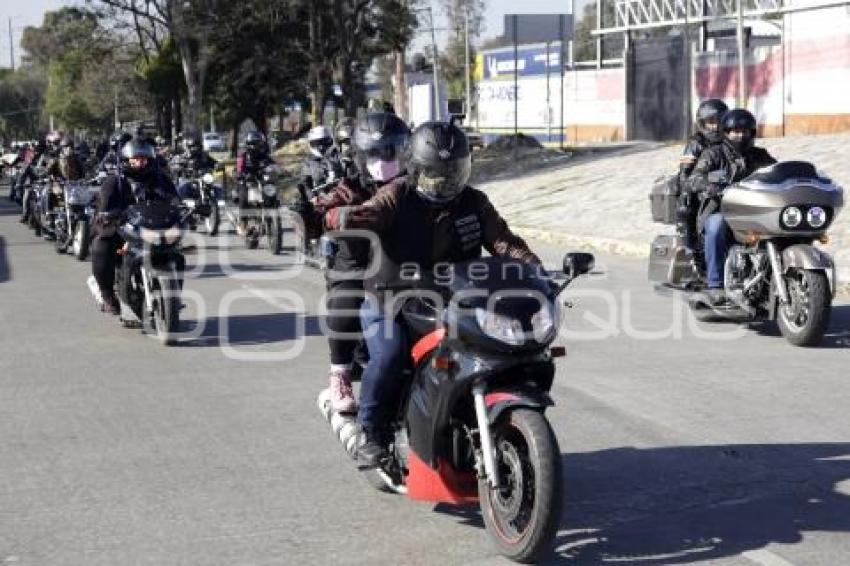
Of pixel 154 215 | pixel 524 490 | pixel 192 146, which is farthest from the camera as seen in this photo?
pixel 192 146

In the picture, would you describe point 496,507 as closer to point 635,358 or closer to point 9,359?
point 635,358

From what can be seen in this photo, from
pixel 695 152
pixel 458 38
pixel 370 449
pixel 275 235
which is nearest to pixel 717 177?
pixel 695 152

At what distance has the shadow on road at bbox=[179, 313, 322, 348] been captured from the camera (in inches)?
434

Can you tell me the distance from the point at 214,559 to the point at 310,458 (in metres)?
1.64

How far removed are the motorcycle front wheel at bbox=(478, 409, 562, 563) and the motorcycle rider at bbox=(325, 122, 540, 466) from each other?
2.15 ft

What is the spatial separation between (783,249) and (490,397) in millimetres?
5552

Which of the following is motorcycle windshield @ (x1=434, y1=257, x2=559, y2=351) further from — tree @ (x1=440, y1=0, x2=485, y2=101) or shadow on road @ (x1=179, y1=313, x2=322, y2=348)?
tree @ (x1=440, y1=0, x2=485, y2=101)

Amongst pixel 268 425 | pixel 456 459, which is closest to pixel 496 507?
pixel 456 459

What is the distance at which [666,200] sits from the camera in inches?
466

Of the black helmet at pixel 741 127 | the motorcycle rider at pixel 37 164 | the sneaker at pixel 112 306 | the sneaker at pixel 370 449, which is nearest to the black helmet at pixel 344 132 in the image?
the sneaker at pixel 112 306

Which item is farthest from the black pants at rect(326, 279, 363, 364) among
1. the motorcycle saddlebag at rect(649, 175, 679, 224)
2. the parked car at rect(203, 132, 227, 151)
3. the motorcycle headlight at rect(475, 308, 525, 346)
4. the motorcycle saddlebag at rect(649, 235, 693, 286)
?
the parked car at rect(203, 132, 227, 151)

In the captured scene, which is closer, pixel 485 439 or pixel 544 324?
pixel 544 324

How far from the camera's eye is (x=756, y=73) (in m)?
37.3

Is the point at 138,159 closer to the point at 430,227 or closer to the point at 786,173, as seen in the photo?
the point at 786,173
